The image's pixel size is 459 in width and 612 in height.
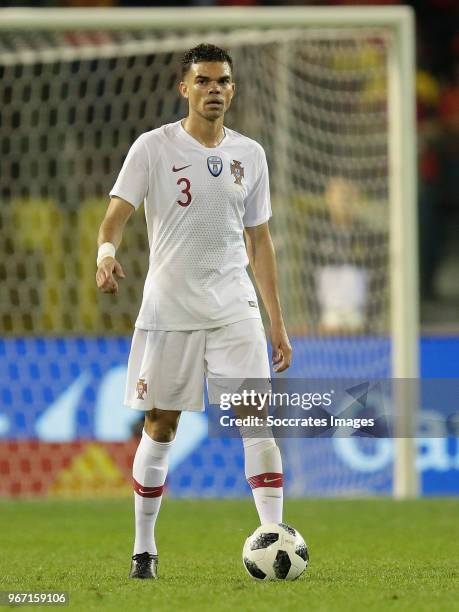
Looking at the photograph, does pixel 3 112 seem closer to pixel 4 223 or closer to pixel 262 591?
pixel 4 223

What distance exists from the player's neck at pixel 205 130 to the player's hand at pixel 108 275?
2.18 ft

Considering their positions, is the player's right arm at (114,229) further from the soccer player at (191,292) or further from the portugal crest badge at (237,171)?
the portugal crest badge at (237,171)

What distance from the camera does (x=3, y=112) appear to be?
999 centimetres

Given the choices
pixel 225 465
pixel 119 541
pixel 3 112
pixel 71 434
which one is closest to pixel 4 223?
pixel 3 112

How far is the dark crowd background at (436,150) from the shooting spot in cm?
1256

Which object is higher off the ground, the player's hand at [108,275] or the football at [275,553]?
the player's hand at [108,275]

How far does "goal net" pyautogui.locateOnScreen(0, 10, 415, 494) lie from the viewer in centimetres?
980

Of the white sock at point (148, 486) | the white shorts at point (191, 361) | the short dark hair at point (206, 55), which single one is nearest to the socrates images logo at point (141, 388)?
the white shorts at point (191, 361)

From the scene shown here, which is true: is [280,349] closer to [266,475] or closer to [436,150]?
[266,475]

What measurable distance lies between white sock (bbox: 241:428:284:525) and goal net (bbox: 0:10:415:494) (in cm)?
445

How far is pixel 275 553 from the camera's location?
5023mm

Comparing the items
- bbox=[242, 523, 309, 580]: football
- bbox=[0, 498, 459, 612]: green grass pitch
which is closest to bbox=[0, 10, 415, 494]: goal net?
bbox=[0, 498, 459, 612]: green grass pitch

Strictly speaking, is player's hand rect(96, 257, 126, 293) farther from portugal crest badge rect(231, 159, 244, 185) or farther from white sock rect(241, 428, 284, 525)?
white sock rect(241, 428, 284, 525)

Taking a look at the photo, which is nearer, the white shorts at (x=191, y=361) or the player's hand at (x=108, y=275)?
the player's hand at (x=108, y=275)
